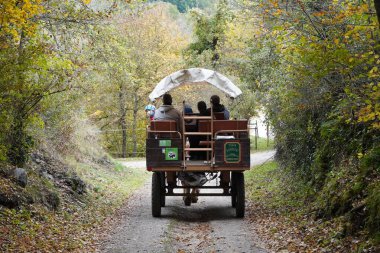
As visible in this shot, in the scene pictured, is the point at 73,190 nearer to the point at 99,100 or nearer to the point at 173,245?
the point at 173,245

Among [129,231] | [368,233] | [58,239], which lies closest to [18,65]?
[58,239]

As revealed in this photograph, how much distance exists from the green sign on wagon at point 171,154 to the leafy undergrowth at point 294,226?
7.32ft

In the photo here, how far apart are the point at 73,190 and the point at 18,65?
5.81m

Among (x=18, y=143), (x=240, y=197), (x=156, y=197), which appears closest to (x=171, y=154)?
(x=156, y=197)

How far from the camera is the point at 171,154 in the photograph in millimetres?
12422

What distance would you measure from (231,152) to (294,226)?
2221 millimetres

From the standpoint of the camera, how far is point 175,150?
40.8 ft

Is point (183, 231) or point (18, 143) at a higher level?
point (18, 143)

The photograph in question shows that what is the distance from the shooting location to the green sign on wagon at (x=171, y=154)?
1241 cm

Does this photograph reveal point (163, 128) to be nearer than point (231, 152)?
No

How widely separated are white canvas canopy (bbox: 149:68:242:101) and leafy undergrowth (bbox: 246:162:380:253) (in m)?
3.04

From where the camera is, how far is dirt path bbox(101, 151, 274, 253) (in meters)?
9.88

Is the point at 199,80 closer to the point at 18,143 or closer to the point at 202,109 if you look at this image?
the point at 202,109

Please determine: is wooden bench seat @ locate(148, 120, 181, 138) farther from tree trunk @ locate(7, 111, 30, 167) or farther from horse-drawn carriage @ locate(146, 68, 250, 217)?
tree trunk @ locate(7, 111, 30, 167)
